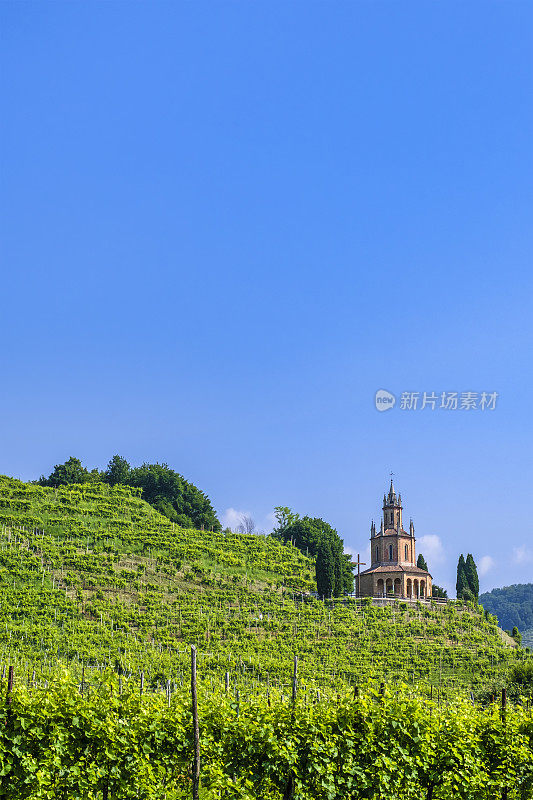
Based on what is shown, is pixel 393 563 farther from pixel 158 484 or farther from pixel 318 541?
pixel 158 484

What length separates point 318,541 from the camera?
2945 inches

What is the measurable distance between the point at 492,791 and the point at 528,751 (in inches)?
34.6

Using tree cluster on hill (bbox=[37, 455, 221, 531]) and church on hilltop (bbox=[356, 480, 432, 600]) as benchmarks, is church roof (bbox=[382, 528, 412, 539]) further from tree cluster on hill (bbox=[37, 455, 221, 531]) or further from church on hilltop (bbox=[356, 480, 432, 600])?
tree cluster on hill (bbox=[37, 455, 221, 531])

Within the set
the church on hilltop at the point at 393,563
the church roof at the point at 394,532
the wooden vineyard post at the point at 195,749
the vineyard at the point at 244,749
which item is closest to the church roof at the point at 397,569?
the church on hilltop at the point at 393,563

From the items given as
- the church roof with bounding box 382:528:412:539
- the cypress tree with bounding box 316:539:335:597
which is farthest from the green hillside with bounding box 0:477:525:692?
the church roof with bounding box 382:528:412:539

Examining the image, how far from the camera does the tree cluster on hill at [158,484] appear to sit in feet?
254

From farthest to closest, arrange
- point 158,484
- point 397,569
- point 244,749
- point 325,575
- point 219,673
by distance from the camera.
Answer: point 158,484
point 397,569
point 325,575
point 219,673
point 244,749

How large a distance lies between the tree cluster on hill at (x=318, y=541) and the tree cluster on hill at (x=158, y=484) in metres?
7.37

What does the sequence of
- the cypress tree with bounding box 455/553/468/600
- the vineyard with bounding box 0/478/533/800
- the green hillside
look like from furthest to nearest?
1. the cypress tree with bounding box 455/553/468/600
2. the green hillside
3. the vineyard with bounding box 0/478/533/800

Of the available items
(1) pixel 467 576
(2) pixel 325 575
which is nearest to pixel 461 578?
(1) pixel 467 576

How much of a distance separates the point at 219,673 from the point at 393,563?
30563mm

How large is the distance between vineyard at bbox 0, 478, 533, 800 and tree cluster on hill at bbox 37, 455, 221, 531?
16000 millimetres

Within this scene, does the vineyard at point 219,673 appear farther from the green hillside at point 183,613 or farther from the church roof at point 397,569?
the church roof at point 397,569

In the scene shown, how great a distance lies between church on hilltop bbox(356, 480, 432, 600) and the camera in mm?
60312
